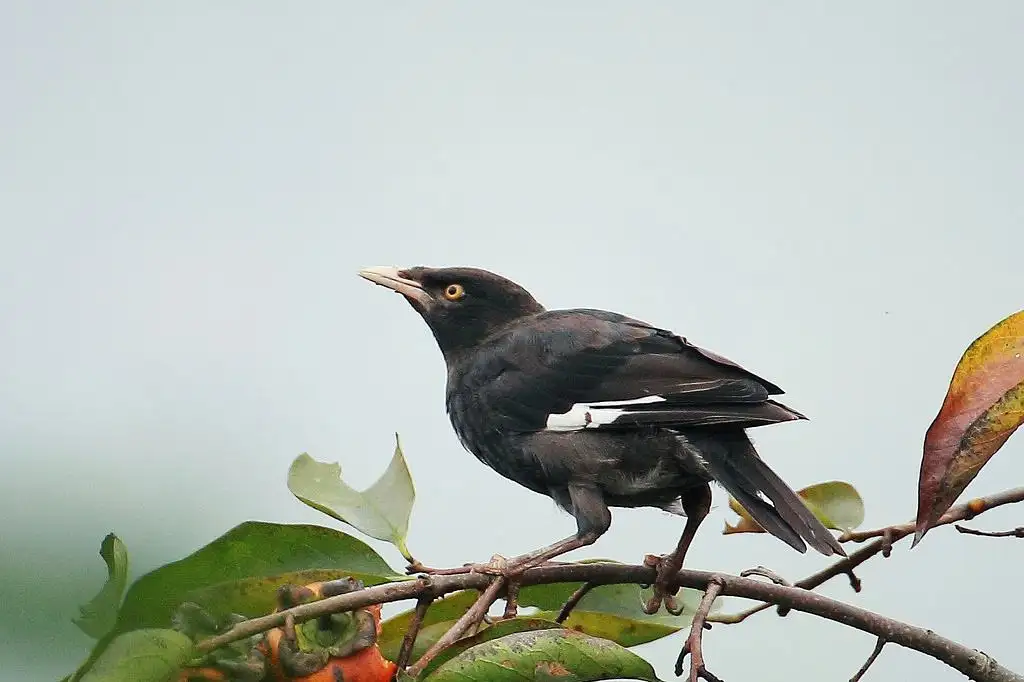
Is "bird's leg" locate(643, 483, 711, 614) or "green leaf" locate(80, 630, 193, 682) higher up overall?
"bird's leg" locate(643, 483, 711, 614)

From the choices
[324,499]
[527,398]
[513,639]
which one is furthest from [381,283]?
[513,639]

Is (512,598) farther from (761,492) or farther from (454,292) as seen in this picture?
(454,292)

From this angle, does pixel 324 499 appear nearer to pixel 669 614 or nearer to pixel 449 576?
pixel 449 576

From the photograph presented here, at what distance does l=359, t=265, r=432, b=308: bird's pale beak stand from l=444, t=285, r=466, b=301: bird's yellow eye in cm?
5

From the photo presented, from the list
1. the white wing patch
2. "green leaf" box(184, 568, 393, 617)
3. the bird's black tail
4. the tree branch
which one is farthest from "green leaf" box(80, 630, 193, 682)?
the white wing patch

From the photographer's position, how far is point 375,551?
181 centimetres

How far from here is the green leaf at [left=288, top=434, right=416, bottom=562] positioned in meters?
1.99

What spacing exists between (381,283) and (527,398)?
1.98 ft

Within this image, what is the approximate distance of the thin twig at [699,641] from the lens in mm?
1500

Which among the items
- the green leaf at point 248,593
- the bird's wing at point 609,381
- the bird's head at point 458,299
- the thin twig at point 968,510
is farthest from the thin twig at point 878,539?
the bird's head at point 458,299

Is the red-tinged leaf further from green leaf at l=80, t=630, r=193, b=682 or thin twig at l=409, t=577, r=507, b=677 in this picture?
green leaf at l=80, t=630, r=193, b=682

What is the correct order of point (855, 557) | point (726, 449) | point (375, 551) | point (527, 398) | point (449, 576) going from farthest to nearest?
point (527, 398) → point (726, 449) → point (855, 557) → point (375, 551) → point (449, 576)

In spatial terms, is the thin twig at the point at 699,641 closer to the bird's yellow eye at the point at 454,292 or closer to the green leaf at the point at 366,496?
the green leaf at the point at 366,496

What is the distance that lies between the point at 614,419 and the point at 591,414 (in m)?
0.06
